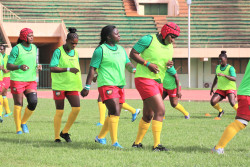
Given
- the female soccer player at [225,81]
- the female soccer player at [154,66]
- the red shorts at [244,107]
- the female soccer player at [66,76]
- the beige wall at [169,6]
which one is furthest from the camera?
the beige wall at [169,6]

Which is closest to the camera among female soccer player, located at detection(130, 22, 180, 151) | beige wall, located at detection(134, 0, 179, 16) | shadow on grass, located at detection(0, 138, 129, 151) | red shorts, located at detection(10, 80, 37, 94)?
female soccer player, located at detection(130, 22, 180, 151)

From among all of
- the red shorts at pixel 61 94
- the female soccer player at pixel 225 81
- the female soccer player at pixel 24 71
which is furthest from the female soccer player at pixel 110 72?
the female soccer player at pixel 225 81

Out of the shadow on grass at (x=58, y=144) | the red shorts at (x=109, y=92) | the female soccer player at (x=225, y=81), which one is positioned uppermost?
the red shorts at (x=109, y=92)

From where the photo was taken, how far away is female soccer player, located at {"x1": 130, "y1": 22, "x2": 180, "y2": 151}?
7360mm

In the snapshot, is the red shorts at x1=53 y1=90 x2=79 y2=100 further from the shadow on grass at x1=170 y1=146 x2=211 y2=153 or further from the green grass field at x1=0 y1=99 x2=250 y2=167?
the shadow on grass at x1=170 y1=146 x2=211 y2=153

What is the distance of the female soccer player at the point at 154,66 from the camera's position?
290 inches

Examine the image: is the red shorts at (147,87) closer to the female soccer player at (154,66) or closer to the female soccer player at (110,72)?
the female soccer player at (154,66)

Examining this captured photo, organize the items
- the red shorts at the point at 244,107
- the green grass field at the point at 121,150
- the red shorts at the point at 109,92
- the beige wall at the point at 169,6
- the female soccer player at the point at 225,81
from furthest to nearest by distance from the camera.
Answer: the beige wall at the point at 169,6, the female soccer player at the point at 225,81, the red shorts at the point at 109,92, the red shorts at the point at 244,107, the green grass field at the point at 121,150

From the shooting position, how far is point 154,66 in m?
7.30

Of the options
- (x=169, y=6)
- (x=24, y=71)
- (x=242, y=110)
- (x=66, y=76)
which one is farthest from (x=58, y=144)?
(x=169, y=6)

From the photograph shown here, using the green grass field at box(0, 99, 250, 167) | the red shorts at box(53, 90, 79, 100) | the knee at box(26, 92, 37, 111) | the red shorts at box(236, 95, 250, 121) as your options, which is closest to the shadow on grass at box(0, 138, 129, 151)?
the green grass field at box(0, 99, 250, 167)

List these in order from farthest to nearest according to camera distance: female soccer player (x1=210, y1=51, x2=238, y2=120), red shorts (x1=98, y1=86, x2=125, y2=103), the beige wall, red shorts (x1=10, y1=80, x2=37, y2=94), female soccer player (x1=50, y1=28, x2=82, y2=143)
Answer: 1. the beige wall
2. female soccer player (x1=210, y1=51, x2=238, y2=120)
3. red shorts (x1=10, y1=80, x2=37, y2=94)
4. female soccer player (x1=50, y1=28, x2=82, y2=143)
5. red shorts (x1=98, y1=86, x2=125, y2=103)

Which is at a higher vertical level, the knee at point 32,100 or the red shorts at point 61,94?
the red shorts at point 61,94

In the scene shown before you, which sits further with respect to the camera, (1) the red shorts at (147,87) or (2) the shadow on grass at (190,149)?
(2) the shadow on grass at (190,149)
